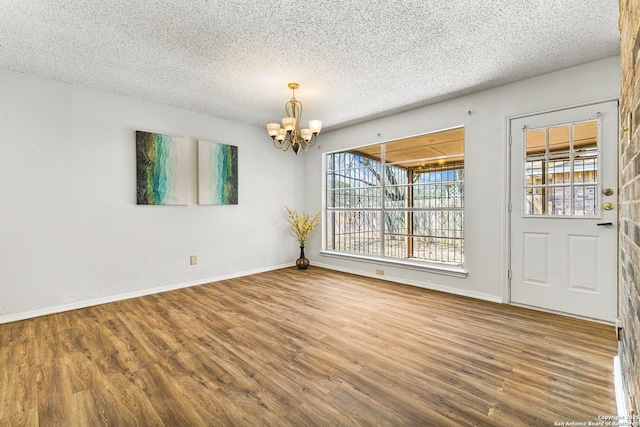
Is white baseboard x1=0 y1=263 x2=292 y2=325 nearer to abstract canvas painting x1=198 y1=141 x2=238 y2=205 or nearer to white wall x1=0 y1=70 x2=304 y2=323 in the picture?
white wall x1=0 y1=70 x2=304 y2=323

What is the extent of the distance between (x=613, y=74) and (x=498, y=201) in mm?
1479

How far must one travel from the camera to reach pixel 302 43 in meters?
2.48

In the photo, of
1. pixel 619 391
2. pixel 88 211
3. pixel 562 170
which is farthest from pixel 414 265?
pixel 88 211

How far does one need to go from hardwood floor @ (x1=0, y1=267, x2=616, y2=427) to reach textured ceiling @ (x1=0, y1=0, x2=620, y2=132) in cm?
249

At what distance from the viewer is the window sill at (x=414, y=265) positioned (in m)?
3.73

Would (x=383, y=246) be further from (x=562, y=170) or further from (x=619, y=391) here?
(x=619, y=391)

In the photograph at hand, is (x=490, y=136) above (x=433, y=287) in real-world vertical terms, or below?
above

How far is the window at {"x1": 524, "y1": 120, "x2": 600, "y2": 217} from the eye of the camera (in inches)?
111

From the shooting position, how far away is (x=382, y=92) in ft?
11.7

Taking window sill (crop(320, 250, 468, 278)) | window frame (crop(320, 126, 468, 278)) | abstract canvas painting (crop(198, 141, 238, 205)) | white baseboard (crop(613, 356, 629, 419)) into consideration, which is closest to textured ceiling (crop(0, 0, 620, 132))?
abstract canvas painting (crop(198, 141, 238, 205))

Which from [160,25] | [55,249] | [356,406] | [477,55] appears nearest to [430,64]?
[477,55]

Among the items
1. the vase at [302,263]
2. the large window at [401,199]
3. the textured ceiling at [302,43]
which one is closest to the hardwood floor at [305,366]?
the large window at [401,199]

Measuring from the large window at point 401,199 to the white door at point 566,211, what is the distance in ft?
2.57

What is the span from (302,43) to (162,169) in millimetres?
2550
